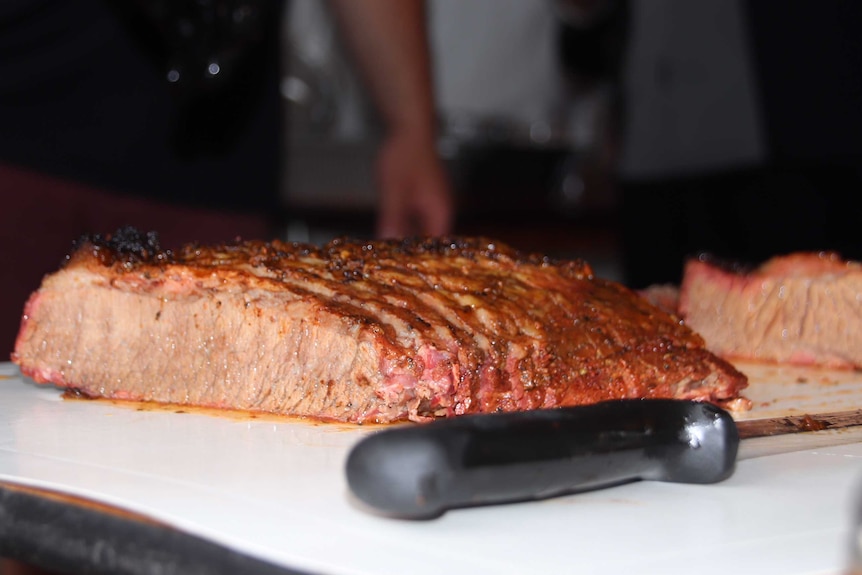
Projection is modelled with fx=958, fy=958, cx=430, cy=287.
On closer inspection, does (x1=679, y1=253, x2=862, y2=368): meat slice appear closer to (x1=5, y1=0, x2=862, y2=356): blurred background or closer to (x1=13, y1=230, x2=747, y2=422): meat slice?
(x1=13, y1=230, x2=747, y2=422): meat slice

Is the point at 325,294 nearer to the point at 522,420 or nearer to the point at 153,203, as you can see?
the point at 522,420

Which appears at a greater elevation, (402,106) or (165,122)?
(402,106)

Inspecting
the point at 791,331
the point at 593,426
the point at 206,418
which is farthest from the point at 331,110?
the point at 593,426

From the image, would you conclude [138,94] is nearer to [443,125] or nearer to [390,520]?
[390,520]

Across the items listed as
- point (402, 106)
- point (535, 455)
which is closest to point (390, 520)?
point (535, 455)

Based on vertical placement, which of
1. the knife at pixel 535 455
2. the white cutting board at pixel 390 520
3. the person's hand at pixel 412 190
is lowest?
the white cutting board at pixel 390 520

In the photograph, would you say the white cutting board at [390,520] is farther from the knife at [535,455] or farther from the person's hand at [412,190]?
the person's hand at [412,190]

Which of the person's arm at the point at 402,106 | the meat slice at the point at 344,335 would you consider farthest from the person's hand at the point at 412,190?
the meat slice at the point at 344,335
